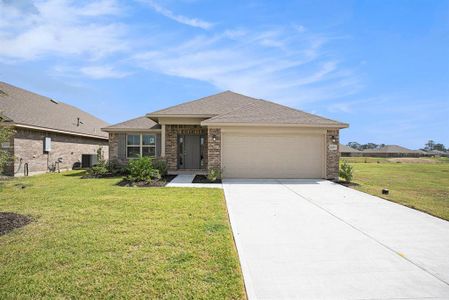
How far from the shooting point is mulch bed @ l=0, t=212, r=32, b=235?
4757 millimetres

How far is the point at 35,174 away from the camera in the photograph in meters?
13.9

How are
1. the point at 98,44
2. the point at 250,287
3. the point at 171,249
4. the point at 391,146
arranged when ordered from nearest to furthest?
the point at 250,287 < the point at 171,249 < the point at 98,44 < the point at 391,146

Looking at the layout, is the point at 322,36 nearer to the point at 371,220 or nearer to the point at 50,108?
the point at 371,220

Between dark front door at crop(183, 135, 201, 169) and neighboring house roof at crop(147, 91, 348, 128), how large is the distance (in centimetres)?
167

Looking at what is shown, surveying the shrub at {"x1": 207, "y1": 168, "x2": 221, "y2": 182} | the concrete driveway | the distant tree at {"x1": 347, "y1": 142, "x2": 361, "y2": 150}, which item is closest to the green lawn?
the concrete driveway

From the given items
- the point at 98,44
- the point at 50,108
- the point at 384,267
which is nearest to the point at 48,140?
the point at 50,108

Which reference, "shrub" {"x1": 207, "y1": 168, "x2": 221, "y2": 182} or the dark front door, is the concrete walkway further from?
the dark front door

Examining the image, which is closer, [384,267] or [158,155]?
[384,267]

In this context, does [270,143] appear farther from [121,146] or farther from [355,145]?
[355,145]

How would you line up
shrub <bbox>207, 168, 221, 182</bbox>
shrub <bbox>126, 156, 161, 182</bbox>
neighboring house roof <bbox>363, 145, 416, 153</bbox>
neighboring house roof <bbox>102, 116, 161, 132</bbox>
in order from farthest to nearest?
1. neighboring house roof <bbox>363, 145, 416, 153</bbox>
2. neighboring house roof <bbox>102, 116, 161, 132</bbox>
3. shrub <bbox>207, 168, 221, 182</bbox>
4. shrub <bbox>126, 156, 161, 182</bbox>

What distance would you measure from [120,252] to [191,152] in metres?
10.6

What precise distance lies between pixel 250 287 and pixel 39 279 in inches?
101

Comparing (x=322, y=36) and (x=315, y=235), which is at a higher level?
(x=322, y=36)

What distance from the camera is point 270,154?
38.8 feet
